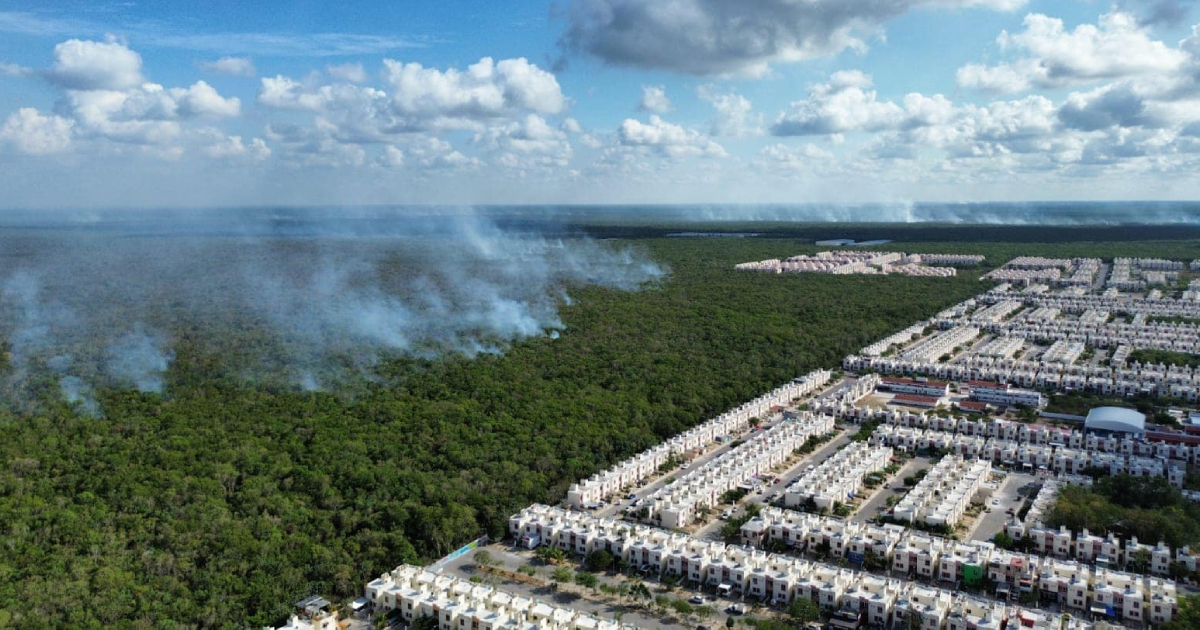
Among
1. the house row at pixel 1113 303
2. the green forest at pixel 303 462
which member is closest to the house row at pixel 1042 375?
the green forest at pixel 303 462

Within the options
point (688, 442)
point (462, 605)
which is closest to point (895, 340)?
point (688, 442)

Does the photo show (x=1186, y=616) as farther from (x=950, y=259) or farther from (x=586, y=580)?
(x=950, y=259)

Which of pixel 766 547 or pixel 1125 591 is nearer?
pixel 1125 591

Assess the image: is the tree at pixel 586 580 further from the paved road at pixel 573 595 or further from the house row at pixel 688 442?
the house row at pixel 688 442

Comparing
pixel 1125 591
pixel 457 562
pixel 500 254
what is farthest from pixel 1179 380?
pixel 500 254

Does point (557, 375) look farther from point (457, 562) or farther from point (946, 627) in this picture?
point (946, 627)
